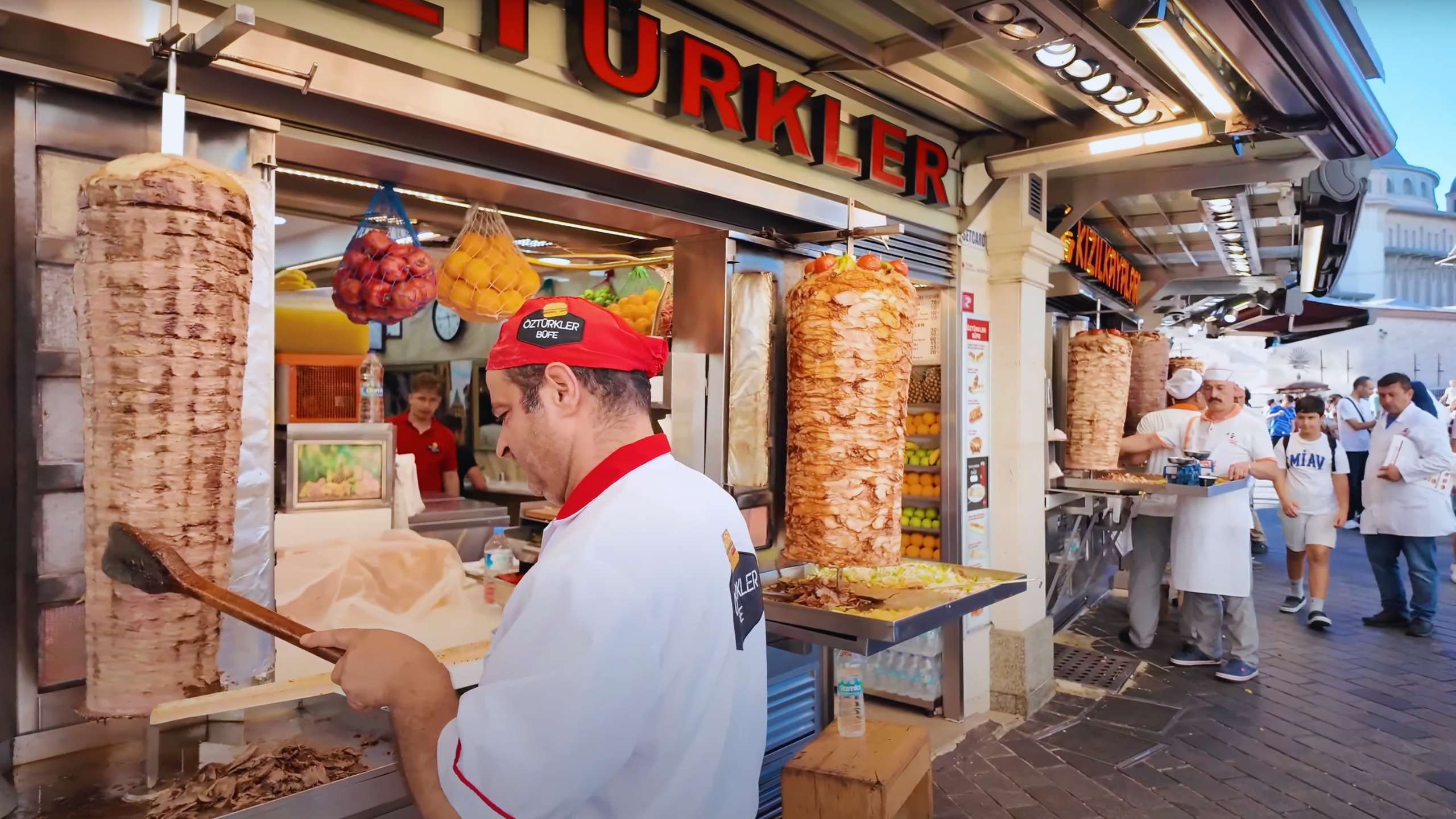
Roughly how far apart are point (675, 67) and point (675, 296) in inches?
38.0

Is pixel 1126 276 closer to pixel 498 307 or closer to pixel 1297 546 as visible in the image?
pixel 1297 546

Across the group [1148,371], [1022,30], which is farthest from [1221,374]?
[1022,30]

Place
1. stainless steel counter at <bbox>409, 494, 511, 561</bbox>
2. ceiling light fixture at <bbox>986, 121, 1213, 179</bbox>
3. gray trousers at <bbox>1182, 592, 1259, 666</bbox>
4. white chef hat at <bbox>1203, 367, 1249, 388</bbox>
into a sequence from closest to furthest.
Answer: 1. ceiling light fixture at <bbox>986, 121, 1213, 179</bbox>
2. stainless steel counter at <bbox>409, 494, 511, 561</bbox>
3. gray trousers at <bbox>1182, 592, 1259, 666</bbox>
4. white chef hat at <bbox>1203, 367, 1249, 388</bbox>

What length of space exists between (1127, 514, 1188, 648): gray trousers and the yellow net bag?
5924 mm

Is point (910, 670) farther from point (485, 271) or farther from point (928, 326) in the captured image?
point (485, 271)

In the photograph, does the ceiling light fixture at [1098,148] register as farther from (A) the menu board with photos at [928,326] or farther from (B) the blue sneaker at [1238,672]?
(B) the blue sneaker at [1238,672]

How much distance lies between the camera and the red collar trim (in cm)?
158

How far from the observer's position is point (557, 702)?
4.33 ft

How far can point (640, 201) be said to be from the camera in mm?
3520

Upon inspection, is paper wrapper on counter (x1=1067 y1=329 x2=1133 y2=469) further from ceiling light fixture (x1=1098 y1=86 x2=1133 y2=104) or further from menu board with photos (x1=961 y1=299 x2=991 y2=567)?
ceiling light fixture (x1=1098 y1=86 x2=1133 y2=104)

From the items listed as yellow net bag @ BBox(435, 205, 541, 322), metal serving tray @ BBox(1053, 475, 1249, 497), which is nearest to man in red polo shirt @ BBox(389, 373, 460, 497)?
yellow net bag @ BBox(435, 205, 541, 322)

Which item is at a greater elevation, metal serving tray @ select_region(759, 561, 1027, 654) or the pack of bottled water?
metal serving tray @ select_region(759, 561, 1027, 654)

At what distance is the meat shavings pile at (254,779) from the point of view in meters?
1.88

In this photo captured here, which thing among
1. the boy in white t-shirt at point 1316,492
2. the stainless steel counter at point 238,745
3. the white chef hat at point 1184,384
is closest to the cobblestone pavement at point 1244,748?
the boy in white t-shirt at point 1316,492
